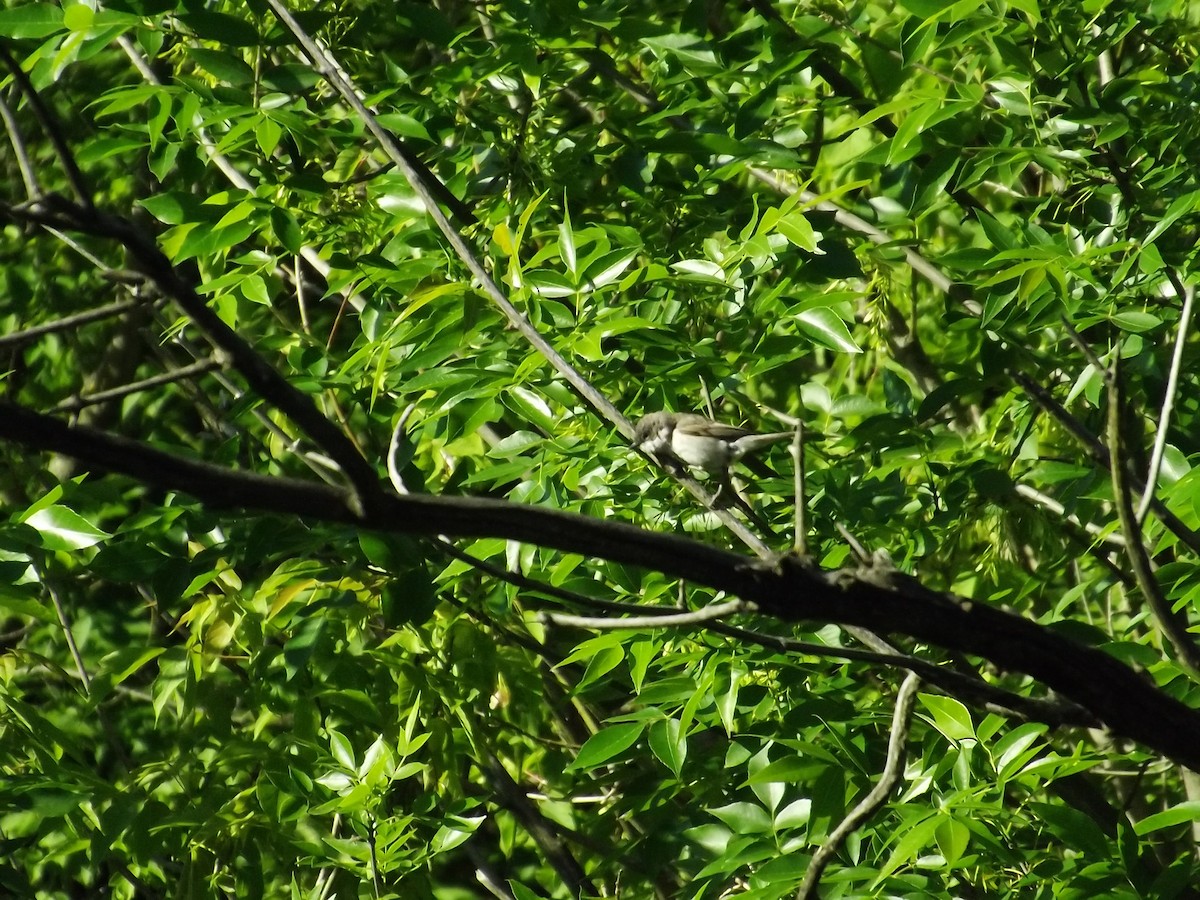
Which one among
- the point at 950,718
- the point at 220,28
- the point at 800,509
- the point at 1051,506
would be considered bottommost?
the point at 1051,506

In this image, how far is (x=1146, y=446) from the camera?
4.01 metres

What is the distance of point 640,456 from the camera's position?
304 centimetres

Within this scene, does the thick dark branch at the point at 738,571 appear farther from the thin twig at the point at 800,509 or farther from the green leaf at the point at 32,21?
the green leaf at the point at 32,21

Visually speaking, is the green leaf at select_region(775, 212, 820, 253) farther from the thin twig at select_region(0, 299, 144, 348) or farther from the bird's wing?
the thin twig at select_region(0, 299, 144, 348)

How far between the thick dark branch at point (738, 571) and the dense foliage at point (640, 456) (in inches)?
10.8

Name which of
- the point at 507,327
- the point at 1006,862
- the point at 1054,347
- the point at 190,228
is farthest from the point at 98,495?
the point at 1054,347

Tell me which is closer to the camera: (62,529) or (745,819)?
(62,529)

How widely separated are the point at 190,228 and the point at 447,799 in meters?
1.93

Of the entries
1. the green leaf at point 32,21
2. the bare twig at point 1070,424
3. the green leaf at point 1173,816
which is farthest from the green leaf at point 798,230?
the green leaf at point 32,21

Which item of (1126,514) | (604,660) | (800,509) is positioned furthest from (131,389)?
(604,660)

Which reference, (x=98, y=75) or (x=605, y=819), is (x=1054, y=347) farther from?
(x=98, y=75)

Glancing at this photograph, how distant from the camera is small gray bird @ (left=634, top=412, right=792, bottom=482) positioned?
349 cm

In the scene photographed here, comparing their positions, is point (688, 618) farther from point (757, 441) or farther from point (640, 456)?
point (757, 441)

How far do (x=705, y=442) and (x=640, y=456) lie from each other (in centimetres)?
62
